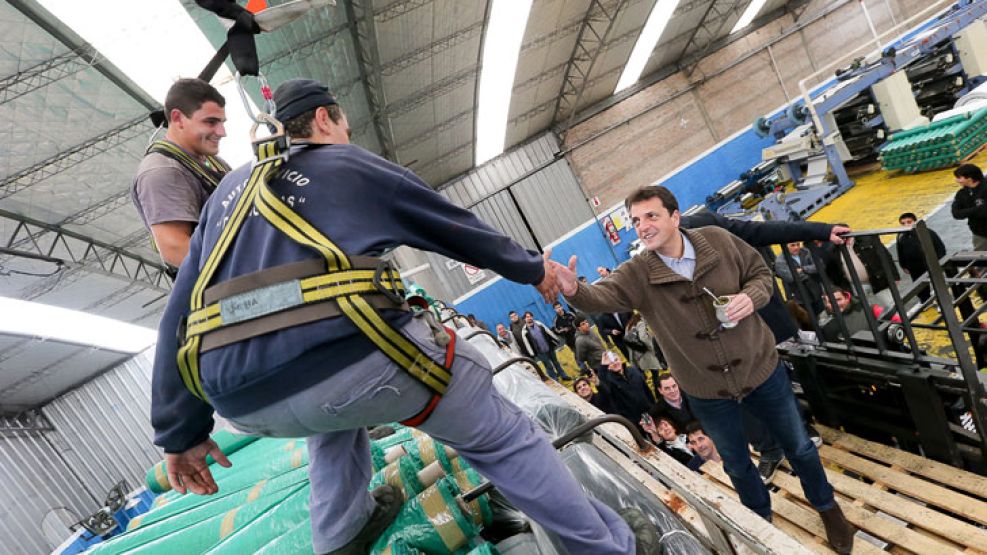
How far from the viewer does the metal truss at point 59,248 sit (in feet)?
27.2

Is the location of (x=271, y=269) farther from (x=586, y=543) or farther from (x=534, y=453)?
(x=586, y=543)

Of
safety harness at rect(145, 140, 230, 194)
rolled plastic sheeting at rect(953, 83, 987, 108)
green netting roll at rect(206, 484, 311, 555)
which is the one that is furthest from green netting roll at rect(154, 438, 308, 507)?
rolled plastic sheeting at rect(953, 83, 987, 108)

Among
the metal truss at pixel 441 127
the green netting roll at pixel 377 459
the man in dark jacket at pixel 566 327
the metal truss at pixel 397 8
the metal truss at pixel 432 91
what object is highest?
the metal truss at pixel 397 8

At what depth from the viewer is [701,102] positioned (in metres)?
19.9

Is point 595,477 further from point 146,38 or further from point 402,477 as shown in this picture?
point 146,38

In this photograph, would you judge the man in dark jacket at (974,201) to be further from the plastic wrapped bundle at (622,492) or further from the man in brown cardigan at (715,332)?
the plastic wrapped bundle at (622,492)

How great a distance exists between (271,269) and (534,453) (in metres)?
0.89

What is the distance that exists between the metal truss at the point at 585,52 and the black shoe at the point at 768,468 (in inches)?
468

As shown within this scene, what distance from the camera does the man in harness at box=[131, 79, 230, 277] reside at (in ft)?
6.98

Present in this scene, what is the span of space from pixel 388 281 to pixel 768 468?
11.9 ft

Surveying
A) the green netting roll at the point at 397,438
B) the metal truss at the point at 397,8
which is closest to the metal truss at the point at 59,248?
the metal truss at the point at 397,8

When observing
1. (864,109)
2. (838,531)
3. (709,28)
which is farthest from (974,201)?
(709,28)

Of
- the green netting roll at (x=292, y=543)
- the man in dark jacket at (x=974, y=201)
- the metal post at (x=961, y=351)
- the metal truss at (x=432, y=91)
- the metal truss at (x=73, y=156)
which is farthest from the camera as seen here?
the metal truss at (x=432, y=91)

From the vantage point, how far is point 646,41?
52.8ft
